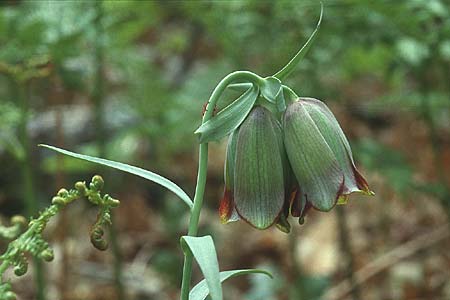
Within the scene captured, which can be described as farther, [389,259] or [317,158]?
[389,259]

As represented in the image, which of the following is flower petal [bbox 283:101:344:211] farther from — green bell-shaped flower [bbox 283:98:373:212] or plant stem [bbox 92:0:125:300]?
plant stem [bbox 92:0:125:300]

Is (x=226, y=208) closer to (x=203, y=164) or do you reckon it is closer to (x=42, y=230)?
(x=203, y=164)

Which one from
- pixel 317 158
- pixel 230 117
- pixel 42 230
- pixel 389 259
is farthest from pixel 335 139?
pixel 389 259

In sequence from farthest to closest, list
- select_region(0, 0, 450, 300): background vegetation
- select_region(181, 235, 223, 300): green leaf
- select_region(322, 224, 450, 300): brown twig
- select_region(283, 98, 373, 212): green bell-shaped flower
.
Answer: select_region(322, 224, 450, 300): brown twig < select_region(0, 0, 450, 300): background vegetation < select_region(283, 98, 373, 212): green bell-shaped flower < select_region(181, 235, 223, 300): green leaf

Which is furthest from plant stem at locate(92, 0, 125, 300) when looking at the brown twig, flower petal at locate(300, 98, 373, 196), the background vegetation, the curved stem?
flower petal at locate(300, 98, 373, 196)

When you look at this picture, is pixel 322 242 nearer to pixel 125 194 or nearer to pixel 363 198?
pixel 363 198

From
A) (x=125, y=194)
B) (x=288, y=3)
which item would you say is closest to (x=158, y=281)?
(x=125, y=194)
